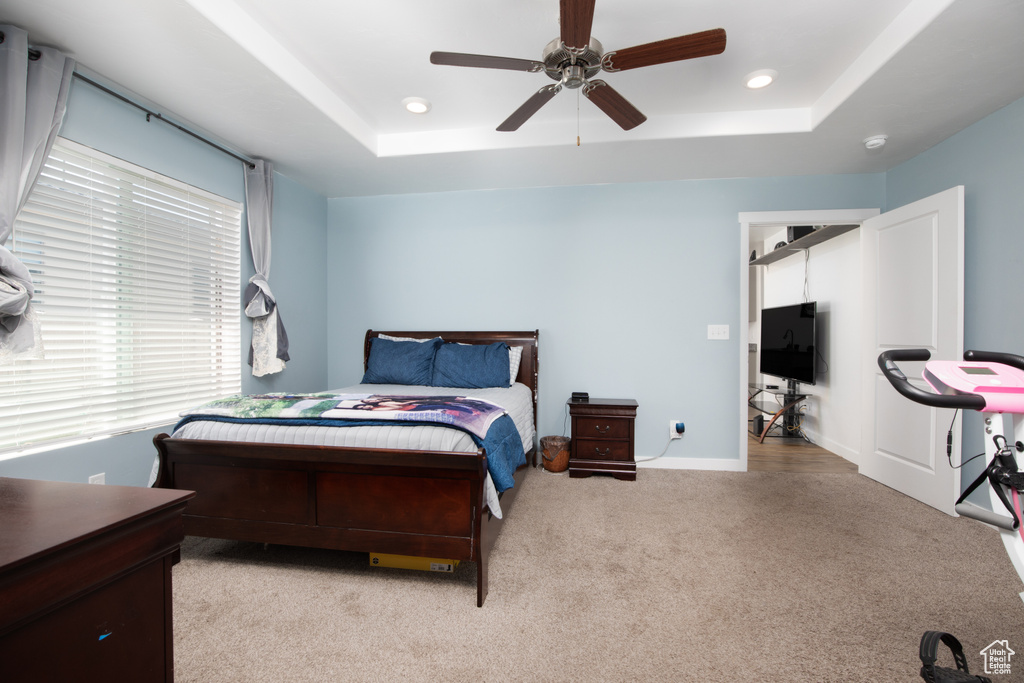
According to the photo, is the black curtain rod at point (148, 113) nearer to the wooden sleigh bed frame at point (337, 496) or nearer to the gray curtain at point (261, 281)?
the gray curtain at point (261, 281)

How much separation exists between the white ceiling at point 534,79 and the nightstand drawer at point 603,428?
6.46 feet

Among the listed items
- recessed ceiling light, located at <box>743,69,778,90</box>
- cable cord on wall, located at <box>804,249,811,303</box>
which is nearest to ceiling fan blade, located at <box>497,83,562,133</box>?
recessed ceiling light, located at <box>743,69,778,90</box>

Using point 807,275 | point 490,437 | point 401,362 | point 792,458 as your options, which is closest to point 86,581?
point 490,437

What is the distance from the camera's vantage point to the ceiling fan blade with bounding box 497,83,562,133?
6.48 feet

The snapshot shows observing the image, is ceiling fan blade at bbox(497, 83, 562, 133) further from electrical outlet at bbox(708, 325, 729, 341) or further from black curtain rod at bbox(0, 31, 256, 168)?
electrical outlet at bbox(708, 325, 729, 341)

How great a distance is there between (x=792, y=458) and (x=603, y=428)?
2002mm

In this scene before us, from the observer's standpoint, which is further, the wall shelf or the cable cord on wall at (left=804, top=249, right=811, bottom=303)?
the cable cord on wall at (left=804, top=249, right=811, bottom=303)

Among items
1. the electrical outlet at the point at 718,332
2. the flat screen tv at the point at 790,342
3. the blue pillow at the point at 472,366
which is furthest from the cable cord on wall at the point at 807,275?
the blue pillow at the point at 472,366

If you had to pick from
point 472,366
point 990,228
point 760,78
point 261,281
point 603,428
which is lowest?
point 603,428

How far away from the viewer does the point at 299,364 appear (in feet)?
12.4

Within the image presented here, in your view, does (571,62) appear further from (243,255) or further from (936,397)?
(243,255)

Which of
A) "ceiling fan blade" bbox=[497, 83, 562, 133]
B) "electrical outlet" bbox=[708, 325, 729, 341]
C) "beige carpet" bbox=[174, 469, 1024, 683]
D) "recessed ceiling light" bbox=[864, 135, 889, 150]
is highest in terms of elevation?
"recessed ceiling light" bbox=[864, 135, 889, 150]

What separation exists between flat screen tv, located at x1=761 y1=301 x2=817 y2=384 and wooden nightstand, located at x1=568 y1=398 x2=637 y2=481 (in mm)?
2254

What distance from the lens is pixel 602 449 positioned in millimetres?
3381
